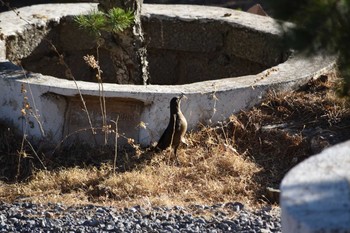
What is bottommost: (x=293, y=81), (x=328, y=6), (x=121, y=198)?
(x=121, y=198)

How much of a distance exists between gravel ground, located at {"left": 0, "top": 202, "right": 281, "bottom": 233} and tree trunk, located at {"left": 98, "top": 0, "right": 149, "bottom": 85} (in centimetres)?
166

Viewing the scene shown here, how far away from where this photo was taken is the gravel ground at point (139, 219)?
4789 mm

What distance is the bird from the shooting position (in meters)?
5.65

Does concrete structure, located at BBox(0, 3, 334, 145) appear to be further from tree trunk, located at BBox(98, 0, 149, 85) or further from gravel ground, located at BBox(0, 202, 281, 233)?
gravel ground, located at BBox(0, 202, 281, 233)

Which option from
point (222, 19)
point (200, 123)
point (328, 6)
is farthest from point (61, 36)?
point (328, 6)

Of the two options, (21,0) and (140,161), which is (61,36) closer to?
(140,161)

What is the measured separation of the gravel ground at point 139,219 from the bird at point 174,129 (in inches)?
28.3

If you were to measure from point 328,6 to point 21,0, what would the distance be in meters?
7.41

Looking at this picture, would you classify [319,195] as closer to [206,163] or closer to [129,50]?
[206,163]

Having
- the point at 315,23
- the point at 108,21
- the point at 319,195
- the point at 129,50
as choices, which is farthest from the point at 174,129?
the point at 315,23

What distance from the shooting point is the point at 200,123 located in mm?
5922

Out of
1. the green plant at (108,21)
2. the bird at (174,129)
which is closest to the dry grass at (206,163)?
the bird at (174,129)

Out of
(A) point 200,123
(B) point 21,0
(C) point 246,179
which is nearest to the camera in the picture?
(C) point 246,179

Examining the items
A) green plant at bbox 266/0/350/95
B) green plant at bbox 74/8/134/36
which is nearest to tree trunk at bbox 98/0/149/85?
green plant at bbox 74/8/134/36
